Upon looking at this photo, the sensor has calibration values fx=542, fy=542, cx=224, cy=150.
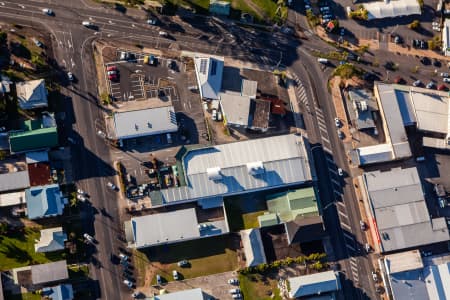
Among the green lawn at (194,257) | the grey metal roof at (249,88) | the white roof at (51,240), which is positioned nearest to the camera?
the white roof at (51,240)

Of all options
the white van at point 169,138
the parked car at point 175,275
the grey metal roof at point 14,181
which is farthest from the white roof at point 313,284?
the grey metal roof at point 14,181

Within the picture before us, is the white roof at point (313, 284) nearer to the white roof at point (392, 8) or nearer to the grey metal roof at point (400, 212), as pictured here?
the grey metal roof at point (400, 212)

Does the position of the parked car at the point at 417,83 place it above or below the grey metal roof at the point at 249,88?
below

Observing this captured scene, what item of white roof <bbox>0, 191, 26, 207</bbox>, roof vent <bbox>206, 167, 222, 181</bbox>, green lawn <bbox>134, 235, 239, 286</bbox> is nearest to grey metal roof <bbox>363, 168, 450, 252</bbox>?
green lawn <bbox>134, 235, 239, 286</bbox>

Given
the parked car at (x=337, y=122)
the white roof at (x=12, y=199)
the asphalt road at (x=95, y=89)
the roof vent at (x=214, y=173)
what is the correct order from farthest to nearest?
the parked car at (x=337, y=122) < the roof vent at (x=214, y=173) < the asphalt road at (x=95, y=89) < the white roof at (x=12, y=199)

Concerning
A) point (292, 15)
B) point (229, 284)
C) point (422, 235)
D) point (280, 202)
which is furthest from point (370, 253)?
point (292, 15)

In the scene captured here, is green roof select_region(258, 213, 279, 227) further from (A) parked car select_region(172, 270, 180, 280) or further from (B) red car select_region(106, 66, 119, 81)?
(B) red car select_region(106, 66, 119, 81)

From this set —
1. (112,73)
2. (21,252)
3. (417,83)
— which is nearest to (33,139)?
(112,73)
